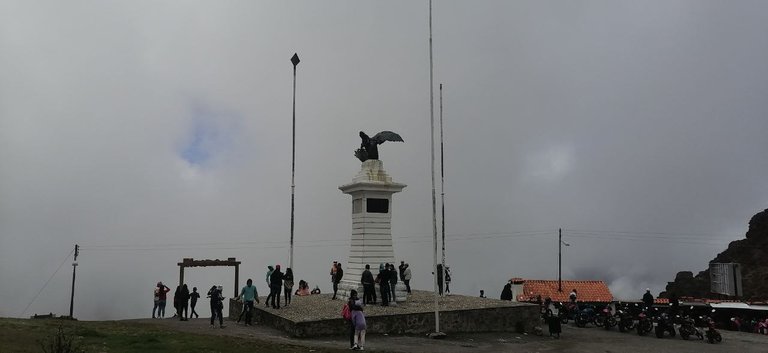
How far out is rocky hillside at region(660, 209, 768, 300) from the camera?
6925 centimetres

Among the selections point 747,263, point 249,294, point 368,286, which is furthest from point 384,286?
point 747,263

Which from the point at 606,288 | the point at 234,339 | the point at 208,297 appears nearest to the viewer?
the point at 234,339

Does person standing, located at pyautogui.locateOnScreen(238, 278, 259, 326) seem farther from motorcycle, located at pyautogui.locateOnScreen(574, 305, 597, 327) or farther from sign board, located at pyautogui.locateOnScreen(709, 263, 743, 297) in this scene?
sign board, located at pyautogui.locateOnScreen(709, 263, 743, 297)

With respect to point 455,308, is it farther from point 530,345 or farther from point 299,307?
point 299,307

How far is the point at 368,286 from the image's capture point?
947 inches

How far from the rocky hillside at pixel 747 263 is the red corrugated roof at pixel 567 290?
30379 millimetres

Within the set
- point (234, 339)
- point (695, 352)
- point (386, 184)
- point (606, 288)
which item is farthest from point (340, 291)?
point (606, 288)

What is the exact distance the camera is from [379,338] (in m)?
19.9

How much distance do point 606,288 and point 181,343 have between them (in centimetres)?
3462

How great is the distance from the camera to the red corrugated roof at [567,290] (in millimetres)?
41969

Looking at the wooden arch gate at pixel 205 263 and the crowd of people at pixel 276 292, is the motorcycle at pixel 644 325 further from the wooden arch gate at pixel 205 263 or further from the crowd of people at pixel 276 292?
the wooden arch gate at pixel 205 263

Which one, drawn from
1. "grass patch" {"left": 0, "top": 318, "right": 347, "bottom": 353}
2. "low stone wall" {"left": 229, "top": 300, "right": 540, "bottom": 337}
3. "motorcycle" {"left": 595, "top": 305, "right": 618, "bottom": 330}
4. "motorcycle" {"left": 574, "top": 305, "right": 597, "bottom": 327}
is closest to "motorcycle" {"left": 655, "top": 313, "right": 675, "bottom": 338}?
"motorcycle" {"left": 595, "top": 305, "right": 618, "bottom": 330}

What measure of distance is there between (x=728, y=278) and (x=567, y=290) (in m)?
14.6

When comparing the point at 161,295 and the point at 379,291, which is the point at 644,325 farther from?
the point at 161,295
